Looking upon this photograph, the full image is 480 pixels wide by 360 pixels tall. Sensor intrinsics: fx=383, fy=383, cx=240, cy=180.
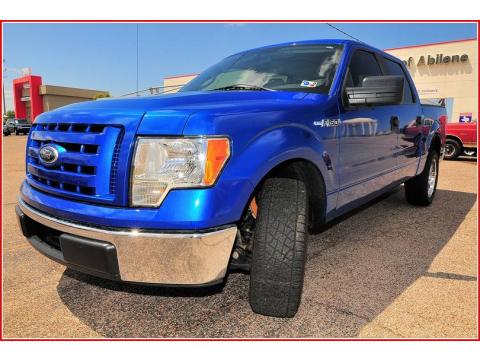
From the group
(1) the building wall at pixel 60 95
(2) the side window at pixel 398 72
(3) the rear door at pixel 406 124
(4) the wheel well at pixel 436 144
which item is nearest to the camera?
(3) the rear door at pixel 406 124

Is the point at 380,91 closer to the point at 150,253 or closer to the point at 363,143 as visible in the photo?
the point at 363,143

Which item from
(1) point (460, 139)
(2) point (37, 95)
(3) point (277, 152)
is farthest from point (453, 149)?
(2) point (37, 95)

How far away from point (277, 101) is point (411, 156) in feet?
8.51

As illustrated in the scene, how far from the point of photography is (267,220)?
6.41 ft

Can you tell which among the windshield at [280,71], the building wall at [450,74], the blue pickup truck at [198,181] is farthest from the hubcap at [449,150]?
the blue pickup truck at [198,181]

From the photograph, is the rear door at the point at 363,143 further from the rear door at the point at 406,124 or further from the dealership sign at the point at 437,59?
A: the dealership sign at the point at 437,59

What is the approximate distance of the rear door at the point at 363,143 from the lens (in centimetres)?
270

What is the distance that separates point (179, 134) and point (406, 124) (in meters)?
3.05

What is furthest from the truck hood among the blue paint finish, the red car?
the red car

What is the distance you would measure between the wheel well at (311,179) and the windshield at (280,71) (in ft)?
2.04

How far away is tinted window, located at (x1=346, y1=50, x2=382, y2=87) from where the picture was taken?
2980 millimetres

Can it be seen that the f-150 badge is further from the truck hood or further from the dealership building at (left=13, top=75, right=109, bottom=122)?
the dealership building at (left=13, top=75, right=109, bottom=122)

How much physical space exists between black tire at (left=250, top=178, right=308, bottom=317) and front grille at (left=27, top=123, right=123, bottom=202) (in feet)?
2.49

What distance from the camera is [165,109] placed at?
1761 mm
